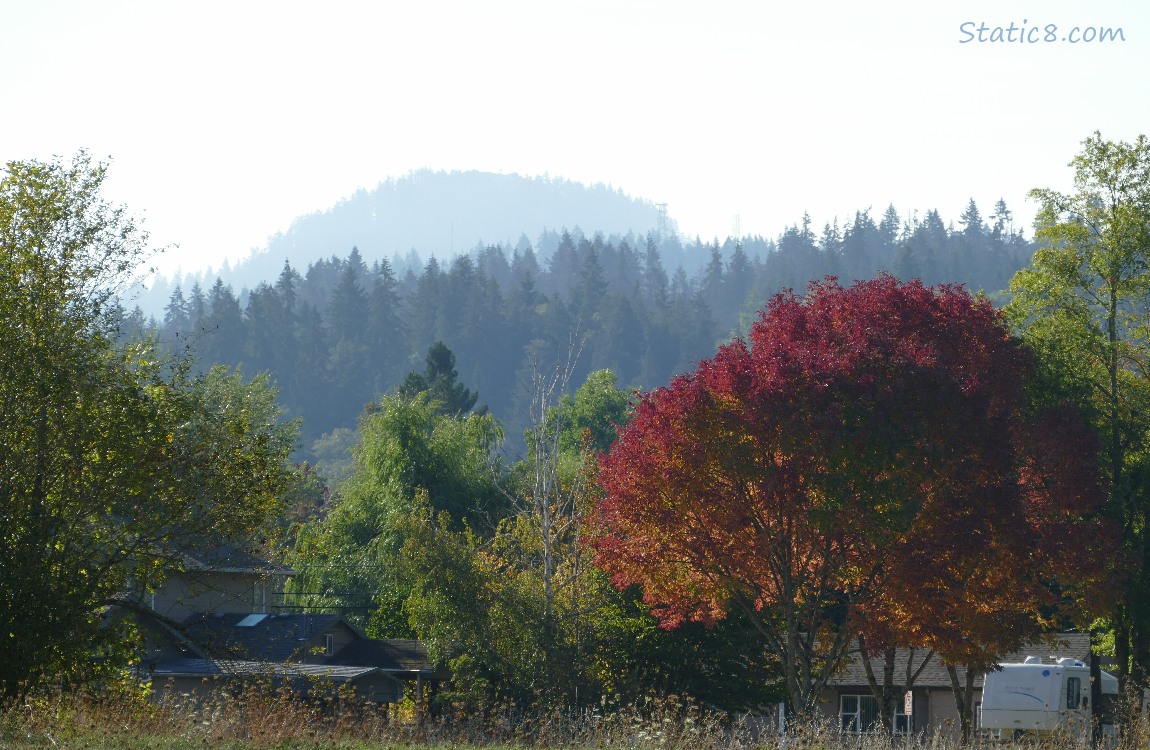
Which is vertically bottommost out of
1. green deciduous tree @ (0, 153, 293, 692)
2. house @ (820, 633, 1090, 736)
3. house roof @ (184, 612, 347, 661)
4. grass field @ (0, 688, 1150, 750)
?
house @ (820, 633, 1090, 736)

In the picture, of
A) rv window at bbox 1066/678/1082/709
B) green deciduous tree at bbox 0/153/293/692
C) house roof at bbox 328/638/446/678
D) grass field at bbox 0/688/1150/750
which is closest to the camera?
grass field at bbox 0/688/1150/750

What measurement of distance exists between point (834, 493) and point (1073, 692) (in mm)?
16830

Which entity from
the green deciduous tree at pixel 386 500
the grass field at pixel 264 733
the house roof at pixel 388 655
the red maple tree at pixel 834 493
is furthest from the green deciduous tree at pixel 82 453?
the green deciduous tree at pixel 386 500

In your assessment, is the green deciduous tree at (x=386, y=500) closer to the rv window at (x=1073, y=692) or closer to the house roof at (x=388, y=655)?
the house roof at (x=388, y=655)

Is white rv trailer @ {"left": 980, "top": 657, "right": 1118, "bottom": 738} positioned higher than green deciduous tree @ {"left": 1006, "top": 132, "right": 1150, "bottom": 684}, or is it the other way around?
green deciduous tree @ {"left": 1006, "top": 132, "right": 1150, "bottom": 684}

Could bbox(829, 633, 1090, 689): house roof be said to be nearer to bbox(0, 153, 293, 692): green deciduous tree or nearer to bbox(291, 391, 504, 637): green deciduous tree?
bbox(291, 391, 504, 637): green deciduous tree

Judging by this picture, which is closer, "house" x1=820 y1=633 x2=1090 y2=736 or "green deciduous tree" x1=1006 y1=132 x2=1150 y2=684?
"green deciduous tree" x1=1006 y1=132 x2=1150 y2=684

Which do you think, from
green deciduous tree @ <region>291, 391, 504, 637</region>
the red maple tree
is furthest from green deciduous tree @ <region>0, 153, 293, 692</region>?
green deciduous tree @ <region>291, 391, 504, 637</region>

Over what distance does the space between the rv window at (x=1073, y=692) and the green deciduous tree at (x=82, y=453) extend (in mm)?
24513

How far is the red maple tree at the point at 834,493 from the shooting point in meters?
21.5

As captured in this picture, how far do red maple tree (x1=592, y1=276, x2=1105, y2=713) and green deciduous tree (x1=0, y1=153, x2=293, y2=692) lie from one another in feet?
24.4

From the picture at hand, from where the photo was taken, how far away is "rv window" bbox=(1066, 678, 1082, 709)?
3366 centimetres

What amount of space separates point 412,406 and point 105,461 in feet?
120

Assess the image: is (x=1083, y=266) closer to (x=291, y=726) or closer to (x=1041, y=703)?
(x=1041, y=703)
